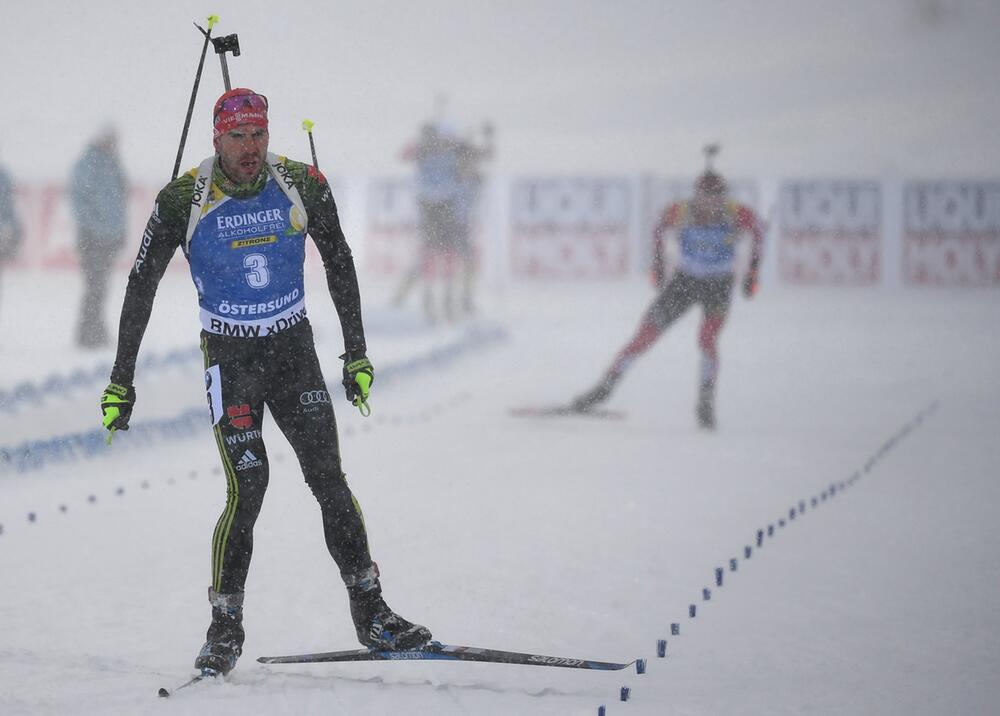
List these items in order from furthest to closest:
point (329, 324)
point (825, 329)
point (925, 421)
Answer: point (825, 329), point (329, 324), point (925, 421)

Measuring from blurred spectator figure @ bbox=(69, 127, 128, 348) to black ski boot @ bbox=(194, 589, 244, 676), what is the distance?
7767mm

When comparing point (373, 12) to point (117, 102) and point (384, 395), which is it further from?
point (384, 395)

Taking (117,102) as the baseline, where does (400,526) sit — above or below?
below

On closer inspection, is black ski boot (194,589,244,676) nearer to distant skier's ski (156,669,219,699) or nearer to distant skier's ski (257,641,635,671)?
distant skier's ski (156,669,219,699)

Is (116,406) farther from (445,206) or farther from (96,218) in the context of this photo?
(445,206)

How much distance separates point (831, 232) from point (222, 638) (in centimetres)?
1519

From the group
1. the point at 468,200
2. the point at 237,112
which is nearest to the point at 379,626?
the point at 237,112

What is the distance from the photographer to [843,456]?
8102 millimetres

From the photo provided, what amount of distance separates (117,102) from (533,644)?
892 inches

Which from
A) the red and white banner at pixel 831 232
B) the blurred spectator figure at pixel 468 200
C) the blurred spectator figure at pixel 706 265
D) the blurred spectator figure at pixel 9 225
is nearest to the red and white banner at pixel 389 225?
the blurred spectator figure at pixel 468 200

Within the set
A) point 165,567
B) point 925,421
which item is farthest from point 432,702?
point 925,421

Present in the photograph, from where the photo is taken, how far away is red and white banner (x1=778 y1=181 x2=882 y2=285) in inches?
684

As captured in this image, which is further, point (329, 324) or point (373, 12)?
point (373, 12)

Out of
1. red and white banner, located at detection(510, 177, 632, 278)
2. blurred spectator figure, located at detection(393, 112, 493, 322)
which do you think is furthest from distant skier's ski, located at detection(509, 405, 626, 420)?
red and white banner, located at detection(510, 177, 632, 278)
